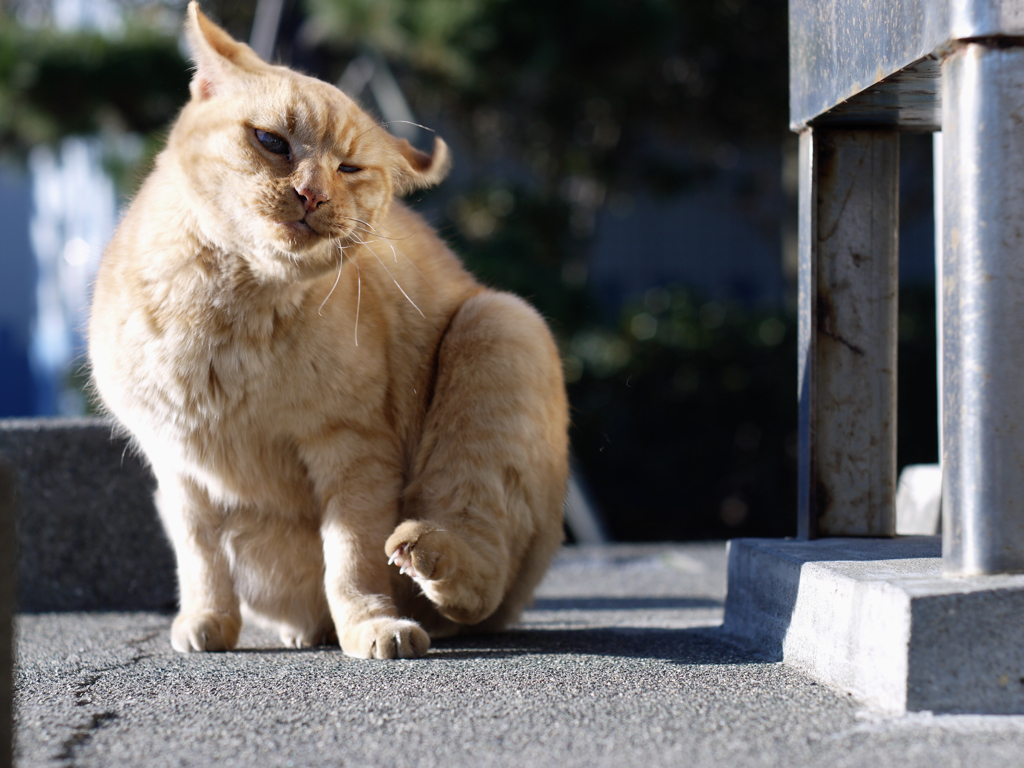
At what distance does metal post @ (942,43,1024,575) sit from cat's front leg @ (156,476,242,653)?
1.73m

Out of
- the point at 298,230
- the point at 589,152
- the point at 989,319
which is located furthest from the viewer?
the point at 589,152

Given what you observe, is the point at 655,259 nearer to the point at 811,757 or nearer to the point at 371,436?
the point at 371,436

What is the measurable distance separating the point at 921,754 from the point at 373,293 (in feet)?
5.54

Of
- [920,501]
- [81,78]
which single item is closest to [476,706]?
[920,501]

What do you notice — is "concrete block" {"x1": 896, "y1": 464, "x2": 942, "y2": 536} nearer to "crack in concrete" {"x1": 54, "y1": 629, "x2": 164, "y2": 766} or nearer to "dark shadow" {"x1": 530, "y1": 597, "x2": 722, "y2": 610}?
"dark shadow" {"x1": 530, "y1": 597, "x2": 722, "y2": 610}

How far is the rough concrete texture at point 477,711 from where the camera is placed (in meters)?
1.50

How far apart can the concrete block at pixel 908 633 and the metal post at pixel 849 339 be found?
13.8 inches

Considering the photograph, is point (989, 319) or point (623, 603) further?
point (623, 603)

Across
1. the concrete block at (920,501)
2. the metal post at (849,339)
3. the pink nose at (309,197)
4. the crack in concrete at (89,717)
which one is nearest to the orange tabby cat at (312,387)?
the pink nose at (309,197)

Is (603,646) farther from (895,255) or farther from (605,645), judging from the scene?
(895,255)

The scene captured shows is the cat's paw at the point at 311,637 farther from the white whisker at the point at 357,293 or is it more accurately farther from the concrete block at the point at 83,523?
the concrete block at the point at 83,523

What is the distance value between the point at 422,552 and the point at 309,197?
2.69 ft

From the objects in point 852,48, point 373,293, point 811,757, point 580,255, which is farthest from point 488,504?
point 580,255

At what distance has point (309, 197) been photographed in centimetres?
217
